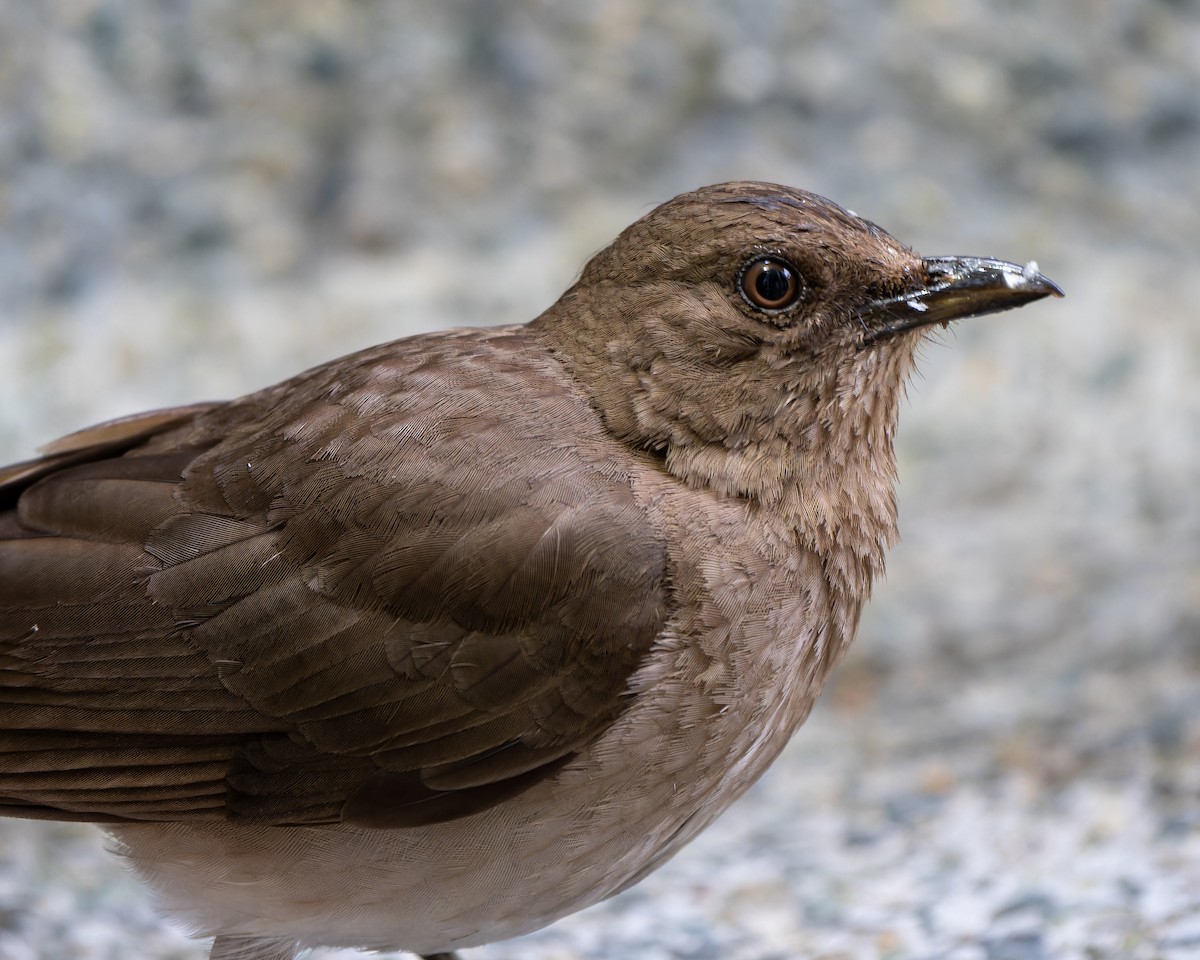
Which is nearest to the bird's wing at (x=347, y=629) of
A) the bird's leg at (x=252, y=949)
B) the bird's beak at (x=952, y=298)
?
the bird's leg at (x=252, y=949)

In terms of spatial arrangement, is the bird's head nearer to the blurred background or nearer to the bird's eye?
the bird's eye

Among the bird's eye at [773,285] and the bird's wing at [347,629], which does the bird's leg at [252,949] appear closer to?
the bird's wing at [347,629]

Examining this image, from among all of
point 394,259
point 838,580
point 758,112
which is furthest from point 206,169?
point 838,580

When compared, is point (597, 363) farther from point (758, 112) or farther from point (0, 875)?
point (758, 112)

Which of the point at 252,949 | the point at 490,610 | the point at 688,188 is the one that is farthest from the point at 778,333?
the point at 688,188

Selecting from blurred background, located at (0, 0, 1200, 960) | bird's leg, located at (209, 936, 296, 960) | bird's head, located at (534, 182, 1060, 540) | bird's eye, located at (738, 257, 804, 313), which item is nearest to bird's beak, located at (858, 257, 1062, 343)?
bird's head, located at (534, 182, 1060, 540)

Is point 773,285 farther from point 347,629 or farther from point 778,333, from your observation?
point 347,629
